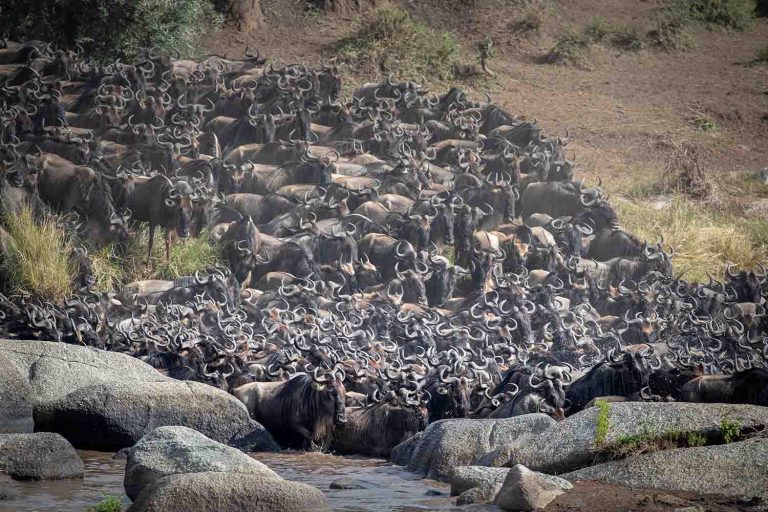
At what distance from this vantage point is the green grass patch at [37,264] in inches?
712

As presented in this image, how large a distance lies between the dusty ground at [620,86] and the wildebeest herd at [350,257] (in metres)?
4.05

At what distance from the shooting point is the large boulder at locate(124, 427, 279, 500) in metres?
9.34

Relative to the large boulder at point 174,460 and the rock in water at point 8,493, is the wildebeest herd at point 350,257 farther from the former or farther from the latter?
the rock in water at point 8,493

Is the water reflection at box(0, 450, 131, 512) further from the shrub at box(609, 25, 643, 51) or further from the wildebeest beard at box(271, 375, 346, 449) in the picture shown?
the shrub at box(609, 25, 643, 51)

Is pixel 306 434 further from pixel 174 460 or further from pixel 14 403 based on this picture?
pixel 174 460

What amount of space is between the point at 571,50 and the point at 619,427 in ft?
92.2

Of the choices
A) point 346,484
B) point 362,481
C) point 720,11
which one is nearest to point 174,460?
point 346,484

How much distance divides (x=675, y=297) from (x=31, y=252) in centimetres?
1094

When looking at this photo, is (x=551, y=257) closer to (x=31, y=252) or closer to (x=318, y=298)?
(x=318, y=298)

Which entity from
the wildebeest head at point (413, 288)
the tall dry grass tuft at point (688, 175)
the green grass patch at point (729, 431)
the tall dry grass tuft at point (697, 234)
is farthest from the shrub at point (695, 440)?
the tall dry grass tuft at point (688, 175)

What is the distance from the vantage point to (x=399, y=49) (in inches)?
1345

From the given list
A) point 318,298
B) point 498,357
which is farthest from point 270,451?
point 318,298

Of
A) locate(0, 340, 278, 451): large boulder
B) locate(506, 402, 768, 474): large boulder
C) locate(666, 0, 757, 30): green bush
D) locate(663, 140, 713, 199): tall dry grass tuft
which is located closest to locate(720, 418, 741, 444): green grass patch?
locate(506, 402, 768, 474): large boulder

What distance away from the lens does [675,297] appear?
806 inches
